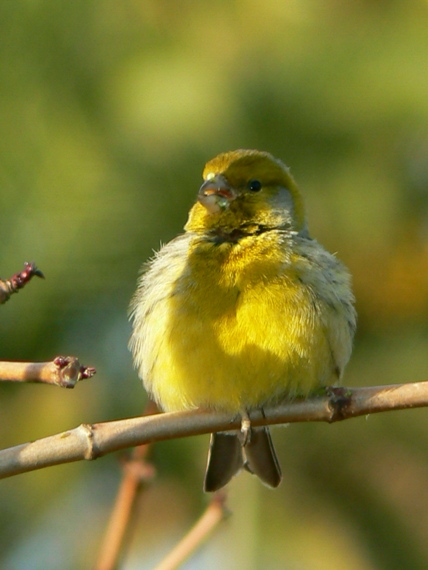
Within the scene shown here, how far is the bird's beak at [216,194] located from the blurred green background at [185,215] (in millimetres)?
982

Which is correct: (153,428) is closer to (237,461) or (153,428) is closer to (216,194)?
(237,461)

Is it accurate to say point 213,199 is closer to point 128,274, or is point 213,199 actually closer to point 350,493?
point 128,274

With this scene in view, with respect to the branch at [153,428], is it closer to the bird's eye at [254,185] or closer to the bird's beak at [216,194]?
the bird's beak at [216,194]

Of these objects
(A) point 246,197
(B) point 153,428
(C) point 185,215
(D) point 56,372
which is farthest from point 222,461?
(D) point 56,372

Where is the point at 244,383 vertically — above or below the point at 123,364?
below

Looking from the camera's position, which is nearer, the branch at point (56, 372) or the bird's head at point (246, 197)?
the branch at point (56, 372)

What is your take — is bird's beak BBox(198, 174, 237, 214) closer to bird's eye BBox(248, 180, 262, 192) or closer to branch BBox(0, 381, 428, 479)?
bird's eye BBox(248, 180, 262, 192)

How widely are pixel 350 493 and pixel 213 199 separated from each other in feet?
6.51

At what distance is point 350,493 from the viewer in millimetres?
5480

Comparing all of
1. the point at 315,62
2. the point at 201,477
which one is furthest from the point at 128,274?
the point at 315,62

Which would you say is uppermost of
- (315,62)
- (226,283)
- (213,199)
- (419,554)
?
(315,62)

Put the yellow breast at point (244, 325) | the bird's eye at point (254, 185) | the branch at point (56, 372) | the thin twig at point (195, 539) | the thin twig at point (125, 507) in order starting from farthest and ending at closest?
the bird's eye at point (254, 185)
the yellow breast at point (244, 325)
the thin twig at point (195, 539)
the thin twig at point (125, 507)
the branch at point (56, 372)

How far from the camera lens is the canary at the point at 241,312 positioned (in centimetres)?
387

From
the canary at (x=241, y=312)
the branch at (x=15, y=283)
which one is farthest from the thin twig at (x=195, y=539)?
the branch at (x=15, y=283)
